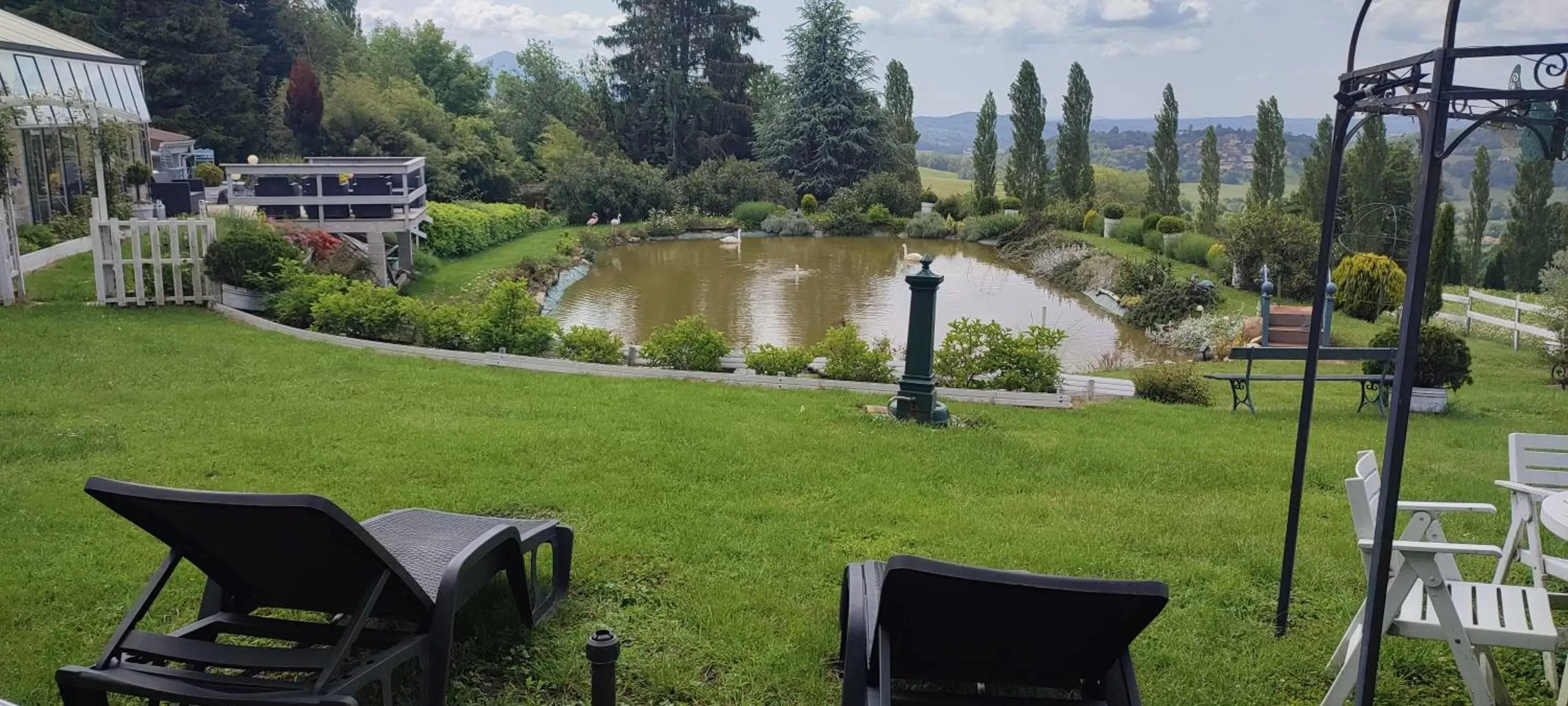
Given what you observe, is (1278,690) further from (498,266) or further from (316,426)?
(498,266)

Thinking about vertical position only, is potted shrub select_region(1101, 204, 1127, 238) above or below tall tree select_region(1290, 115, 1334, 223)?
below

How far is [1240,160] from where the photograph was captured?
25812mm

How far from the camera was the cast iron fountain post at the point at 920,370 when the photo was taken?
7.15 meters

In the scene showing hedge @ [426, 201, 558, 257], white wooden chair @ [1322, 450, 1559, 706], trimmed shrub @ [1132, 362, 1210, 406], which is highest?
hedge @ [426, 201, 558, 257]

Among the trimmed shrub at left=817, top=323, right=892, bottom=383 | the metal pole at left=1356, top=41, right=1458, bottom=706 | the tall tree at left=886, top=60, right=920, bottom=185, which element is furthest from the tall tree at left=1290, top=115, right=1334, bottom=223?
the metal pole at left=1356, top=41, right=1458, bottom=706

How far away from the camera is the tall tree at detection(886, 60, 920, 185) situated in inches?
1374

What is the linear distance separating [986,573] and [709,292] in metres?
16.0

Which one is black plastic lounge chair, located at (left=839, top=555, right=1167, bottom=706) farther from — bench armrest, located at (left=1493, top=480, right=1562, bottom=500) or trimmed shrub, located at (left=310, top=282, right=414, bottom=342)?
trimmed shrub, located at (left=310, top=282, right=414, bottom=342)

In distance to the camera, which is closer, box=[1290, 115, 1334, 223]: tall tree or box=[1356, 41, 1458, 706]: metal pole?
box=[1356, 41, 1458, 706]: metal pole

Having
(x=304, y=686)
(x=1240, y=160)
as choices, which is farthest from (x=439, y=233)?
(x=1240, y=160)

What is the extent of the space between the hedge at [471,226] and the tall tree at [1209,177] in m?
16.9

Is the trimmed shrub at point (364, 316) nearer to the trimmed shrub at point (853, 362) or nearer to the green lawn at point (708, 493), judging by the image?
the green lawn at point (708, 493)

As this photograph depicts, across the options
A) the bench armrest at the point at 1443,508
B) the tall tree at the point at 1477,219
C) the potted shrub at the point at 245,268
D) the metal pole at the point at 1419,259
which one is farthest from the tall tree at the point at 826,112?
the metal pole at the point at 1419,259

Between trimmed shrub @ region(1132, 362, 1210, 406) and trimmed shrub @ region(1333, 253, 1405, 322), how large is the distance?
23.6 ft
